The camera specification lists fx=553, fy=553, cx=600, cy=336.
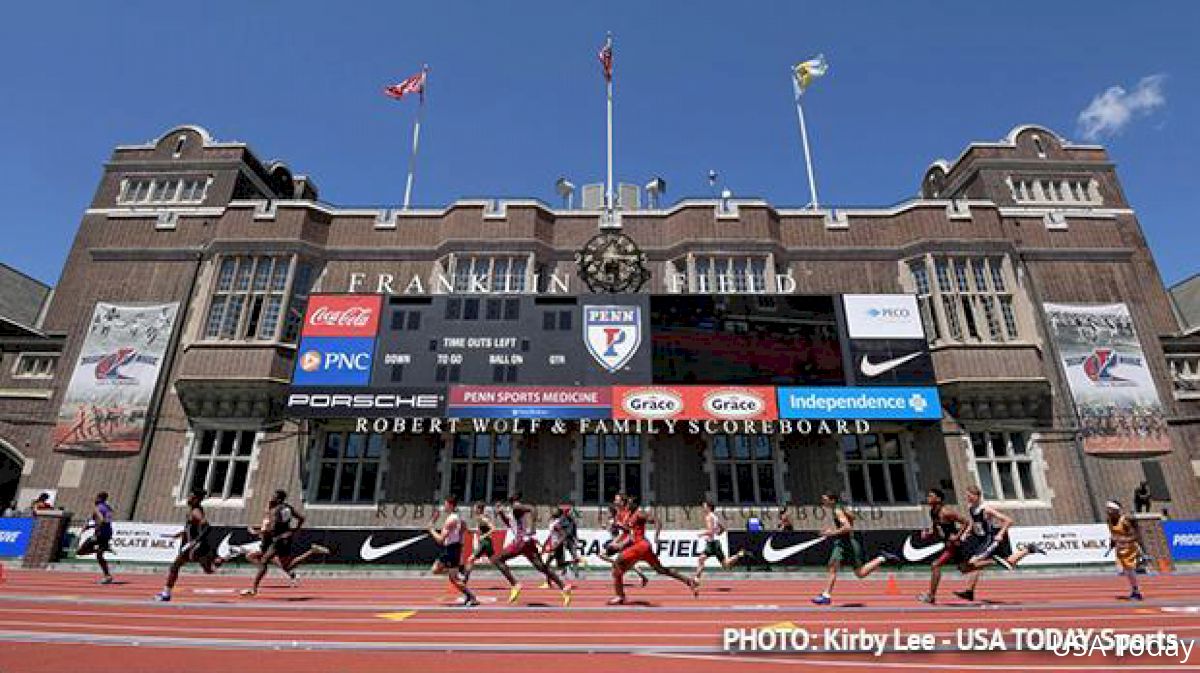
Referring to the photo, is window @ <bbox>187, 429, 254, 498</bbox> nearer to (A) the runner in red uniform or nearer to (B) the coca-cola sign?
(B) the coca-cola sign

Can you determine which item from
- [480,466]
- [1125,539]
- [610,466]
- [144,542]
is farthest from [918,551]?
[144,542]

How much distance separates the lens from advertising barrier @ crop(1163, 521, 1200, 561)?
1698 cm

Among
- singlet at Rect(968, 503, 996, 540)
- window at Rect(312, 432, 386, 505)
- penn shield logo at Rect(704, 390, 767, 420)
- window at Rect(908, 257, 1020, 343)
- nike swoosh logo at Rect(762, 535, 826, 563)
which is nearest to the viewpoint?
singlet at Rect(968, 503, 996, 540)

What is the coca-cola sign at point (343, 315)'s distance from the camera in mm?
18922

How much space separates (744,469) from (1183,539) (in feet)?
43.2

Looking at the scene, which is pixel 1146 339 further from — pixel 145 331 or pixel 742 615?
pixel 145 331

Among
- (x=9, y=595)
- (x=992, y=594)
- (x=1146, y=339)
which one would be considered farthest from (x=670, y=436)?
(x=1146, y=339)

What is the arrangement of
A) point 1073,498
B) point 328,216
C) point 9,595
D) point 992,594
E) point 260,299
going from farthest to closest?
point 328,216 → point 260,299 → point 1073,498 → point 992,594 → point 9,595

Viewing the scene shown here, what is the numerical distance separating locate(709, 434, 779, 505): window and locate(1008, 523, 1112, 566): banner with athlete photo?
7195mm

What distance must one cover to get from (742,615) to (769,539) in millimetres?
7606

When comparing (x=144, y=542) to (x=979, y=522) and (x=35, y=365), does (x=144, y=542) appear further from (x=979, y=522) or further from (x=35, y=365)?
(x=979, y=522)

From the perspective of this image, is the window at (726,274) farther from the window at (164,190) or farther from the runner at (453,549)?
the window at (164,190)

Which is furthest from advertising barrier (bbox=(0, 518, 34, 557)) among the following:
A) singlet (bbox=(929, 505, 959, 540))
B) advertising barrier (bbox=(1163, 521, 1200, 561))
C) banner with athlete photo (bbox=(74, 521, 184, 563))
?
advertising barrier (bbox=(1163, 521, 1200, 561))

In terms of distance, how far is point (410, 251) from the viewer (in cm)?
2294
